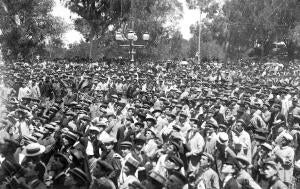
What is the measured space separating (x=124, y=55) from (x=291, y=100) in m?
40.4

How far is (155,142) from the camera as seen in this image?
8.40 m

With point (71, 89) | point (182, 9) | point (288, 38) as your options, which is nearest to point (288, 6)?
point (288, 38)

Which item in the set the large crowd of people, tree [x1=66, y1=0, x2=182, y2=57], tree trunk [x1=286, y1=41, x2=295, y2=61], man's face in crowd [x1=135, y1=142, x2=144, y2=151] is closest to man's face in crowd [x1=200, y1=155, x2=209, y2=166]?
the large crowd of people

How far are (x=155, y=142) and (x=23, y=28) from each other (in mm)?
21823

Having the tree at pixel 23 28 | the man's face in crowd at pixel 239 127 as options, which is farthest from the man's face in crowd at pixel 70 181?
the tree at pixel 23 28

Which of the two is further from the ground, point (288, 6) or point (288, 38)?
point (288, 6)

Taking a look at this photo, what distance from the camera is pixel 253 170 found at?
7.60m

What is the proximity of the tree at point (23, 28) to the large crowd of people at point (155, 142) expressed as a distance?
565 inches

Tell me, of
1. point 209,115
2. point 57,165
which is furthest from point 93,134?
point 209,115

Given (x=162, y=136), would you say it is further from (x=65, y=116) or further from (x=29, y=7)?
(x=29, y=7)

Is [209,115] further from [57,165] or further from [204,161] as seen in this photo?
[57,165]

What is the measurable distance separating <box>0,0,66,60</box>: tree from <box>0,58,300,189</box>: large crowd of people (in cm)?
1435

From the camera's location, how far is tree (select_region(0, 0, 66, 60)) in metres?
28.1

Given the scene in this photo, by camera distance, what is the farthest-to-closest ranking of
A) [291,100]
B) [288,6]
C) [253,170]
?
[288,6] → [291,100] → [253,170]
